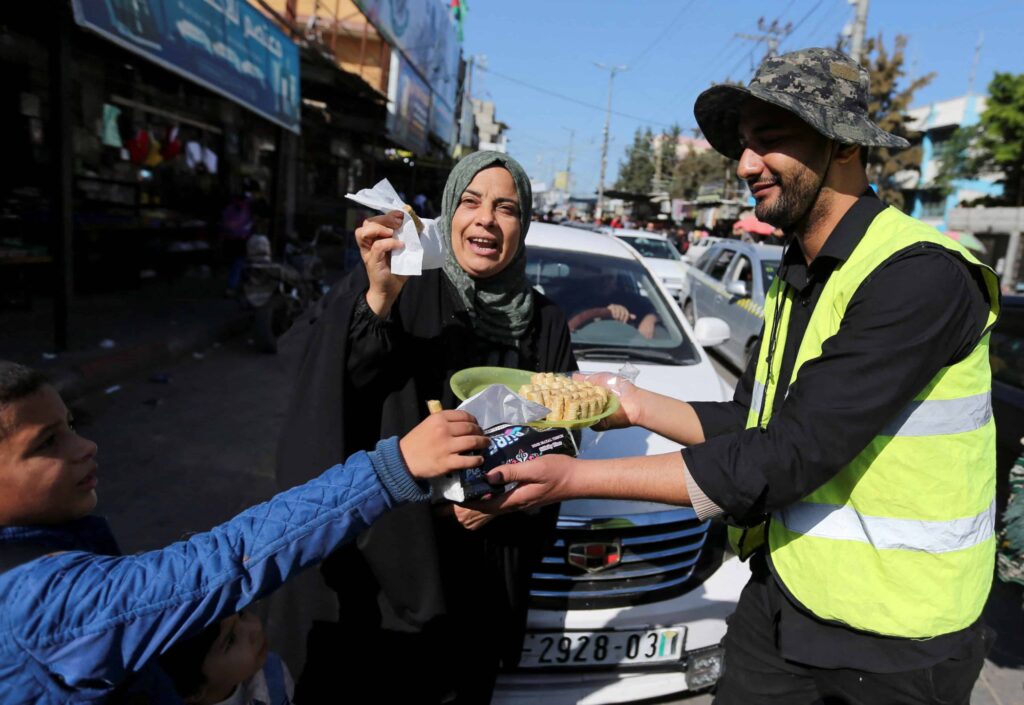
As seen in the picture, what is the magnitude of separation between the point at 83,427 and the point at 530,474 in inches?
186

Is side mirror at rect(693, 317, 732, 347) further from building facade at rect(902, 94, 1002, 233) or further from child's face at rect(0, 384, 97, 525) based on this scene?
building facade at rect(902, 94, 1002, 233)

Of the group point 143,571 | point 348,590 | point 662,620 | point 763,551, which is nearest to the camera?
point 143,571

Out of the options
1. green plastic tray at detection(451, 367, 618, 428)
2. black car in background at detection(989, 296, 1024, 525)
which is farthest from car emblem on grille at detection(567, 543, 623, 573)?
black car in background at detection(989, 296, 1024, 525)

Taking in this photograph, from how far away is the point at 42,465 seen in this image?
46.4 inches

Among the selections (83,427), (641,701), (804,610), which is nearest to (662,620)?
(641,701)

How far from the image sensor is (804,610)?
5.32ft

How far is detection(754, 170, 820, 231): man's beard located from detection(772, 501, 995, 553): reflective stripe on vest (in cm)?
69

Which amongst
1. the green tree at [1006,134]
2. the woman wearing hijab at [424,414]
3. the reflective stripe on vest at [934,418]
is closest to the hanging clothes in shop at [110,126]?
the woman wearing hijab at [424,414]

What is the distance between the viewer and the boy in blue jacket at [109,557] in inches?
42.1

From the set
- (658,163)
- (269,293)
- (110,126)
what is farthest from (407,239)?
(658,163)

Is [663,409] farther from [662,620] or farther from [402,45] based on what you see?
[402,45]

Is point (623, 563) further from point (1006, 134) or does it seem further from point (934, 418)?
point (1006, 134)

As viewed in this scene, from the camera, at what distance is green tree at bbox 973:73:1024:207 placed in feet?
73.2

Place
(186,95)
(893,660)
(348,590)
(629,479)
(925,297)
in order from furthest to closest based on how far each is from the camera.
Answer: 1. (186,95)
2. (348,590)
3. (629,479)
4. (893,660)
5. (925,297)
